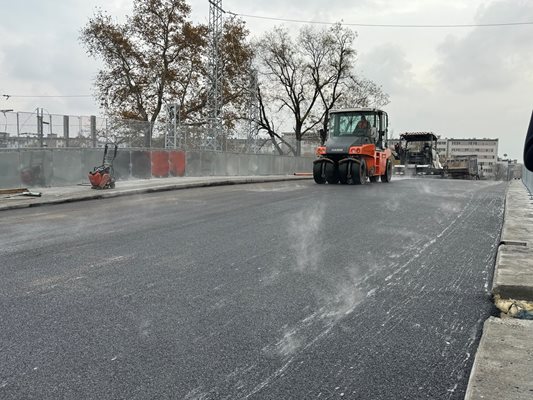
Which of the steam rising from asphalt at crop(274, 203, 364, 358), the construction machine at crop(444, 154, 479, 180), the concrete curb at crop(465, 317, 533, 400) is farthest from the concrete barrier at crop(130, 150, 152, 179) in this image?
the construction machine at crop(444, 154, 479, 180)

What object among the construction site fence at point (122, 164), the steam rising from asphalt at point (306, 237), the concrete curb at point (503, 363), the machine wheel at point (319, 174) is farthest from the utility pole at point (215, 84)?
the concrete curb at point (503, 363)

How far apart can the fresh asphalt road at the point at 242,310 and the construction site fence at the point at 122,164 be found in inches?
313

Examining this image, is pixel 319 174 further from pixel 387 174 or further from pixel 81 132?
pixel 81 132

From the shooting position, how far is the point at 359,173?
67.3ft

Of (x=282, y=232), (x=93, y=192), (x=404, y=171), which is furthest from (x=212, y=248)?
(x=404, y=171)

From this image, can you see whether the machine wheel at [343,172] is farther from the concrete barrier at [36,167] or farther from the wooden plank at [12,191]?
the wooden plank at [12,191]

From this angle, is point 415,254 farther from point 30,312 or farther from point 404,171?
point 404,171

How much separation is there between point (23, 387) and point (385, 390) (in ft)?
6.97

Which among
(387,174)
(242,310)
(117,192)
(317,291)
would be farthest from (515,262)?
(387,174)

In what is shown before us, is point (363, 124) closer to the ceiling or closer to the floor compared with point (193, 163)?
closer to the ceiling

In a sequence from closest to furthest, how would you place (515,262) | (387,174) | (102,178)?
(515,262)
(102,178)
(387,174)

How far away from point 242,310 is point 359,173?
55.0ft

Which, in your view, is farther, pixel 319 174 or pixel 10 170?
pixel 319 174

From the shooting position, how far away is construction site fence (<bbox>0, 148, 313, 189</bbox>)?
632 inches
